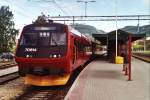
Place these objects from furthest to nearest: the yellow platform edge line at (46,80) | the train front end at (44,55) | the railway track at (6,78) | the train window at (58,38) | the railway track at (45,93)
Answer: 1. the railway track at (6,78)
2. the train window at (58,38)
3. the yellow platform edge line at (46,80)
4. the train front end at (44,55)
5. the railway track at (45,93)

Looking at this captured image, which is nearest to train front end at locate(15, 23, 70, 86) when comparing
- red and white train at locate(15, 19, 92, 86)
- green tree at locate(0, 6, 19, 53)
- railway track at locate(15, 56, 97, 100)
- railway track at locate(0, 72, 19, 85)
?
red and white train at locate(15, 19, 92, 86)

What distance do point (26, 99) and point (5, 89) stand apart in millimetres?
3051

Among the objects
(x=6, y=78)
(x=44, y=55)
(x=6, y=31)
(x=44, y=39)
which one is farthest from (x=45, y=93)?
(x=6, y=31)

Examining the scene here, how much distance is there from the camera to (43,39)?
1648cm

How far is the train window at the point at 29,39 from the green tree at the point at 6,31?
165 feet

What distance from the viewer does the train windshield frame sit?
16359 millimetres

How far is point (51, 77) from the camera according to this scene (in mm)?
16062

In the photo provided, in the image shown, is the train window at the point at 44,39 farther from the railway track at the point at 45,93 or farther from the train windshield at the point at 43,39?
the railway track at the point at 45,93

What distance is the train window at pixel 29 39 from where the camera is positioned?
16.5 metres

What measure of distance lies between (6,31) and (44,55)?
6159 cm

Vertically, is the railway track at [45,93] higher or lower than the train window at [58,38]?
lower

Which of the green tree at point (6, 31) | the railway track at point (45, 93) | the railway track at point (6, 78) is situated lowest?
the railway track at point (45, 93)

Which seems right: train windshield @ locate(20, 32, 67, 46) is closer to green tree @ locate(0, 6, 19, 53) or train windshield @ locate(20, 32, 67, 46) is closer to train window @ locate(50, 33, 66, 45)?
train window @ locate(50, 33, 66, 45)

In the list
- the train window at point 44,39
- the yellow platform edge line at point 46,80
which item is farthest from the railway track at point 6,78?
the train window at point 44,39
